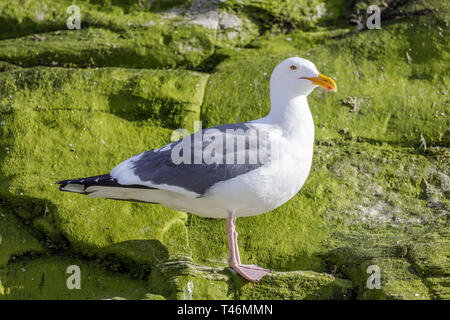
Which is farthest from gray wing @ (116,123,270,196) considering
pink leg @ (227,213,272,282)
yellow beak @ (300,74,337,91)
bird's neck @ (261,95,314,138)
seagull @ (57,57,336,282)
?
yellow beak @ (300,74,337,91)

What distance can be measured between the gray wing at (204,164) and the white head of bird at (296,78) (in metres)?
0.56

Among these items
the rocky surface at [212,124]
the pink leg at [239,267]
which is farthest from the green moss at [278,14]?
the pink leg at [239,267]

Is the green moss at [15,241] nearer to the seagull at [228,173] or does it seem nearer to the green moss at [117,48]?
the seagull at [228,173]

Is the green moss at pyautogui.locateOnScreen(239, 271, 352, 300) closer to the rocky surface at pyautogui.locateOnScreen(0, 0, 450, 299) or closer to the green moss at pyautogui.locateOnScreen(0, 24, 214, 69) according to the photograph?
the rocky surface at pyautogui.locateOnScreen(0, 0, 450, 299)

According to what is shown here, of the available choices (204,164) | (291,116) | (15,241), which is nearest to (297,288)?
(204,164)

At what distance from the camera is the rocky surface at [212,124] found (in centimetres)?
497

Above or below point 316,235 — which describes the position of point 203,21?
above

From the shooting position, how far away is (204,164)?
184 inches

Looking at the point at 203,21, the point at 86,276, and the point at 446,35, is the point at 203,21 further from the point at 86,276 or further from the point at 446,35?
the point at 86,276

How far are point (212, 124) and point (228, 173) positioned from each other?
1691 millimetres

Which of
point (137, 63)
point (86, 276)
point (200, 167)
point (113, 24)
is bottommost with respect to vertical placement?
point (86, 276)

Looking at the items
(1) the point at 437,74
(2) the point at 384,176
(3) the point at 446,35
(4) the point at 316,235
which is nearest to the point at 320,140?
(2) the point at 384,176

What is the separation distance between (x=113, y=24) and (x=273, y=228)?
3.67 meters

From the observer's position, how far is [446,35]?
6.91 meters
